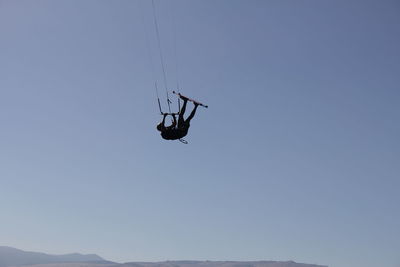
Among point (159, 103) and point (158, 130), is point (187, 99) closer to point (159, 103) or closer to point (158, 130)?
point (159, 103)

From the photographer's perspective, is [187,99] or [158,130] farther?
[158,130]

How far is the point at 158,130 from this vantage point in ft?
77.0

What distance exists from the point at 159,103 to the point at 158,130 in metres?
2.34

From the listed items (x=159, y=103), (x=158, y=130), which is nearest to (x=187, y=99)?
(x=159, y=103)

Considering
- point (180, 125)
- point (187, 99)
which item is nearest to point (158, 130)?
point (180, 125)

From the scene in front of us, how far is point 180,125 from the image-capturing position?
74.0 ft

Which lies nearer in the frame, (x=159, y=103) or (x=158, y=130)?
(x=159, y=103)

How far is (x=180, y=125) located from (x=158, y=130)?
1683 mm

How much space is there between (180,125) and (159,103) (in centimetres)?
187

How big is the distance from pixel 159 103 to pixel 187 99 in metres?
1.79

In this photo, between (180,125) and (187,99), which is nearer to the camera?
(187,99)

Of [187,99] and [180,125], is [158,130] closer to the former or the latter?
[180,125]

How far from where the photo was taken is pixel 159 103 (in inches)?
854

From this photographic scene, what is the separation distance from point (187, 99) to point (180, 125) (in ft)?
7.24
